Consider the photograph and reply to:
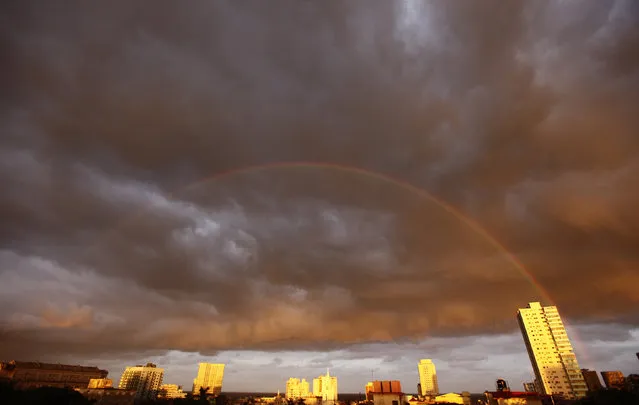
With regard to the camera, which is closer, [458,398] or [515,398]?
[515,398]

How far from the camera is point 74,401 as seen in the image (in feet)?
313

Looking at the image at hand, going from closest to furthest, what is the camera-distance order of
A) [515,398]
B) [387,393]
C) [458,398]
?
[515,398], [387,393], [458,398]

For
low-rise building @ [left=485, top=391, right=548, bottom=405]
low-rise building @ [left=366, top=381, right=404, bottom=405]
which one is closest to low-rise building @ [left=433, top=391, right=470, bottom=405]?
low-rise building @ [left=366, top=381, right=404, bottom=405]

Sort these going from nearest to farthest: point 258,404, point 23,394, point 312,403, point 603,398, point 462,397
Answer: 1. point 23,394
2. point 603,398
3. point 462,397
4. point 258,404
5. point 312,403

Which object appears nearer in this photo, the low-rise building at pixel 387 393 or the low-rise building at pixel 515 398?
the low-rise building at pixel 515 398

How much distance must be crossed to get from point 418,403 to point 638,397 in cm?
5637

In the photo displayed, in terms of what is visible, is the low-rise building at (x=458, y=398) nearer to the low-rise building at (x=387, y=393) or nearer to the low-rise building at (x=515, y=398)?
the low-rise building at (x=387, y=393)

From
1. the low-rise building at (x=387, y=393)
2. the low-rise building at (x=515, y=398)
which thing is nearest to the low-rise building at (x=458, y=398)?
the low-rise building at (x=387, y=393)

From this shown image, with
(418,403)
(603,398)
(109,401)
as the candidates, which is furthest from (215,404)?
(603,398)

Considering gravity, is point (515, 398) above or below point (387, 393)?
below

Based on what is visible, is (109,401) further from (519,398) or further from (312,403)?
(519,398)

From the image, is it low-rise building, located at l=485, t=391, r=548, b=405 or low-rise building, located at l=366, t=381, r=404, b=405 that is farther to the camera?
low-rise building, located at l=366, t=381, r=404, b=405

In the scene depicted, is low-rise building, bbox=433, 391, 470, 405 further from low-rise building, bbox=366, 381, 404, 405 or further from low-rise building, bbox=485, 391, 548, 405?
low-rise building, bbox=485, 391, 548, 405

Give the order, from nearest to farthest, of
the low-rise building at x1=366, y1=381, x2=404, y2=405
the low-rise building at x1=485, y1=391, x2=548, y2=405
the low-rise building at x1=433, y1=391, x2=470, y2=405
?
the low-rise building at x1=485, y1=391, x2=548, y2=405
the low-rise building at x1=366, y1=381, x2=404, y2=405
the low-rise building at x1=433, y1=391, x2=470, y2=405
